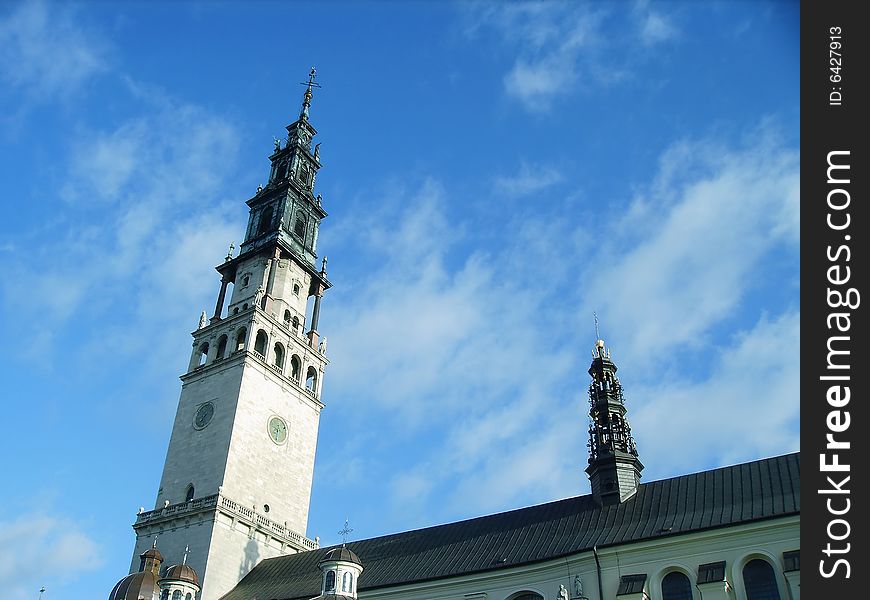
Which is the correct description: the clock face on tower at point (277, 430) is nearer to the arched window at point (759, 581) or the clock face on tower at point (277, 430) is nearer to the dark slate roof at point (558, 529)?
the dark slate roof at point (558, 529)

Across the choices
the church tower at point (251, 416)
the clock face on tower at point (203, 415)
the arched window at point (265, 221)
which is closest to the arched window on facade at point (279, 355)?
the church tower at point (251, 416)

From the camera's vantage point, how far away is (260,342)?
56.3m

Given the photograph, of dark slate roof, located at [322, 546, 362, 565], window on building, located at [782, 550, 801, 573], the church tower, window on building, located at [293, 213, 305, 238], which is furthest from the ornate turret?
window on building, located at [293, 213, 305, 238]

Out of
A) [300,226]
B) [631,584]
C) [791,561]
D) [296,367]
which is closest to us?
[791,561]

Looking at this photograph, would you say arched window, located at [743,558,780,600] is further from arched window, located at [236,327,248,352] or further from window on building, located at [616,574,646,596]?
arched window, located at [236,327,248,352]

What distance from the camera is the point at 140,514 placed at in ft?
163

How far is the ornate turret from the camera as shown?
37.9 meters

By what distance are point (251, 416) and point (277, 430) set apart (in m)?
2.81

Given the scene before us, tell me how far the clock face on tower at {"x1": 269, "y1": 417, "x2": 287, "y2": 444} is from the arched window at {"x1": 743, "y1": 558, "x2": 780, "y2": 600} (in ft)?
110

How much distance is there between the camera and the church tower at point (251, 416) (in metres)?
46.6
